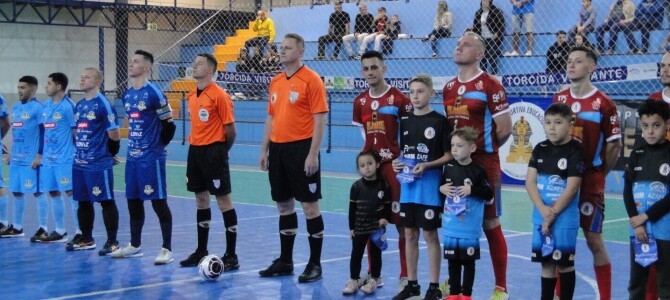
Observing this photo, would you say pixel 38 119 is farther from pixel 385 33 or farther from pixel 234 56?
pixel 234 56

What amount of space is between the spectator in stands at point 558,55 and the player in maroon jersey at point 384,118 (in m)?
10.1

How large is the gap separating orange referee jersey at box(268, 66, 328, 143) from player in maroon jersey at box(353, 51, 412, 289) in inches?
23.2

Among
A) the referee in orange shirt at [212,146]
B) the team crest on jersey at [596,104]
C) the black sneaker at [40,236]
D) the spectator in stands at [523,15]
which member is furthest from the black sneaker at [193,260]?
the spectator in stands at [523,15]

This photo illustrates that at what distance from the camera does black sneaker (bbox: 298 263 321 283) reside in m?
8.05

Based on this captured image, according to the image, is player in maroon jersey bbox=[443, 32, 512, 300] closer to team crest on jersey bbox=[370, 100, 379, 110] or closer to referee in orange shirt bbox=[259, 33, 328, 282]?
team crest on jersey bbox=[370, 100, 379, 110]

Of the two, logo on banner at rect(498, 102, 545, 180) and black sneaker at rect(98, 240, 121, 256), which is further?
logo on banner at rect(498, 102, 545, 180)

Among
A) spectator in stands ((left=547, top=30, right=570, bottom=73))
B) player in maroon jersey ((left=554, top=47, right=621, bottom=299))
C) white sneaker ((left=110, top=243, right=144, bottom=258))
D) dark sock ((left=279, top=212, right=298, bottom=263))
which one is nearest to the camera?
player in maroon jersey ((left=554, top=47, right=621, bottom=299))

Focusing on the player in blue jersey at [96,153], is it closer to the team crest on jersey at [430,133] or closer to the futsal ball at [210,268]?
the futsal ball at [210,268]

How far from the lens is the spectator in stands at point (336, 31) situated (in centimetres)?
2267

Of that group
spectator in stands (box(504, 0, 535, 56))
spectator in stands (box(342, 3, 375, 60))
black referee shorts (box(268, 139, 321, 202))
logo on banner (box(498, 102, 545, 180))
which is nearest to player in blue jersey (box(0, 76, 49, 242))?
black referee shorts (box(268, 139, 321, 202))

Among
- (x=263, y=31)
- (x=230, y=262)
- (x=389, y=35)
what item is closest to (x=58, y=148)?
(x=230, y=262)

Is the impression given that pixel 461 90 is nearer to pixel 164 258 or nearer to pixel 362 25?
pixel 164 258

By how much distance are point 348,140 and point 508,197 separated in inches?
233

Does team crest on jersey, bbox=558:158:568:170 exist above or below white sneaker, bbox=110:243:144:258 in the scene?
above
